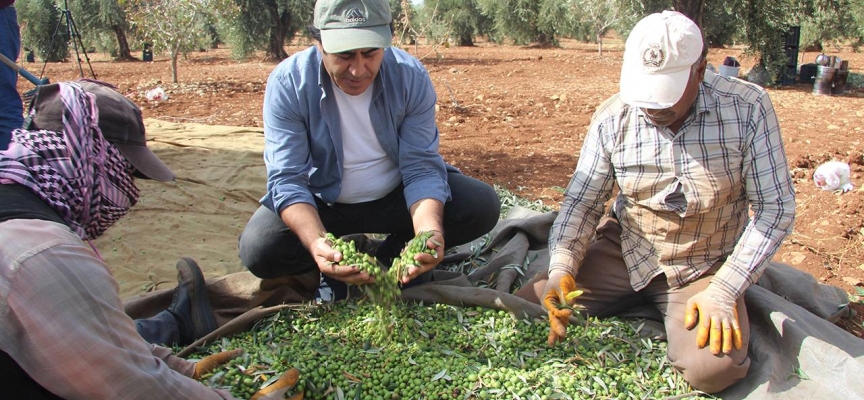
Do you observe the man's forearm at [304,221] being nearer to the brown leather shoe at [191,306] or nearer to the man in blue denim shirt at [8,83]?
the brown leather shoe at [191,306]

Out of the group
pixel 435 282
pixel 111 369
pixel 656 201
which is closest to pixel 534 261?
pixel 435 282

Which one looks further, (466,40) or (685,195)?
(466,40)

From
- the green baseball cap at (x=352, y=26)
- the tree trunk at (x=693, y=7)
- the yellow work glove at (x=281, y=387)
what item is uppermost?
the tree trunk at (x=693, y=7)

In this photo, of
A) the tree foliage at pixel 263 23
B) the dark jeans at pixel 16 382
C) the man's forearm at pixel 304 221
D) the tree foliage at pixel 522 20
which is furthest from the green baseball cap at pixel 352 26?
the tree foliage at pixel 522 20

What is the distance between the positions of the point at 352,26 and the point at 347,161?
68cm

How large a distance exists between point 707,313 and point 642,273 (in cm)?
43

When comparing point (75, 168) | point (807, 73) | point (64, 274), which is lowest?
point (807, 73)

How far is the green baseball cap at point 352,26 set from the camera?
2.56 m

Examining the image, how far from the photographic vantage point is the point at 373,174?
10.0 ft

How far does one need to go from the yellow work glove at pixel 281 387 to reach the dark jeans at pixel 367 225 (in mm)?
794

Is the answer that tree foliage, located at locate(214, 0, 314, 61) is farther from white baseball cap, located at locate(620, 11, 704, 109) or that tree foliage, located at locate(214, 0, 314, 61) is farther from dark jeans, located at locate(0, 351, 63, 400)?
dark jeans, located at locate(0, 351, 63, 400)

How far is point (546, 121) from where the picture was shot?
8.05 metres

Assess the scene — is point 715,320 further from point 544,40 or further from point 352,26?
point 544,40

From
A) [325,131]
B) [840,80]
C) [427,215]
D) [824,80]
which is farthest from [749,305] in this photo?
[840,80]
